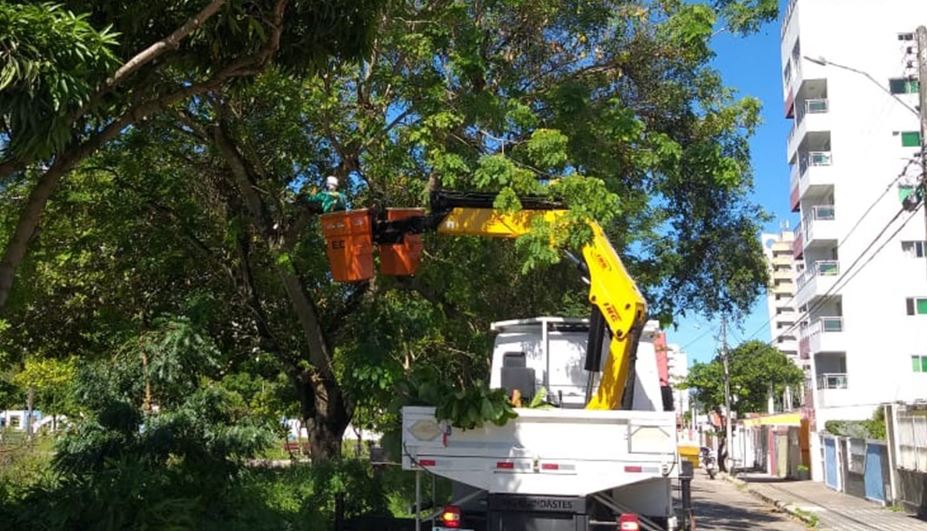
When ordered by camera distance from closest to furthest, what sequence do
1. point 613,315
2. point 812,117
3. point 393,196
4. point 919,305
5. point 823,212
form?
point 613,315 → point 393,196 → point 919,305 → point 812,117 → point 823,212

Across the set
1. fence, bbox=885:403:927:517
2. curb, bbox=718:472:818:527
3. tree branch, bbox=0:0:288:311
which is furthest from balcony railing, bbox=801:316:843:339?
tree branch, bbox=0:0:288:311

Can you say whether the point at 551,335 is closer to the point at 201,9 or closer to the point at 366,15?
the point at 366,15

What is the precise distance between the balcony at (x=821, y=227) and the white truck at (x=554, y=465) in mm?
42427

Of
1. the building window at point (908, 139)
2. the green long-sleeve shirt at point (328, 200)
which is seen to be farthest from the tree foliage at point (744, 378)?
the green long-sleeve shirt at point (328, 200)

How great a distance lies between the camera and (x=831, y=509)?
2270 cm

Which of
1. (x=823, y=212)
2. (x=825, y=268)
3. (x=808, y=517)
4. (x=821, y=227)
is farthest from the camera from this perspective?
(x=823, y=212)

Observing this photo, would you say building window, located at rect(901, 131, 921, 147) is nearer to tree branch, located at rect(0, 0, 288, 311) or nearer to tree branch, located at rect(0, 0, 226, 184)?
tree branch, located at rect(0, 0, 288, 311)

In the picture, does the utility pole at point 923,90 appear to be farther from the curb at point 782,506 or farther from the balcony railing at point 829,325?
the balcony railing at point 829,325

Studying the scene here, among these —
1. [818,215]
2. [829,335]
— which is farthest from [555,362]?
[818,215]

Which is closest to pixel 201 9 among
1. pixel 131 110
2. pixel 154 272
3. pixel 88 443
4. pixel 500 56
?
pixel 131 110

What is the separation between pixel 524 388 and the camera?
31.4ft

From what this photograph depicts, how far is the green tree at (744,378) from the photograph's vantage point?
57219 millimetres

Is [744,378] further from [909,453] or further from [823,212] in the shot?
[909,453]

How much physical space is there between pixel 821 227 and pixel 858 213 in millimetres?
1950
